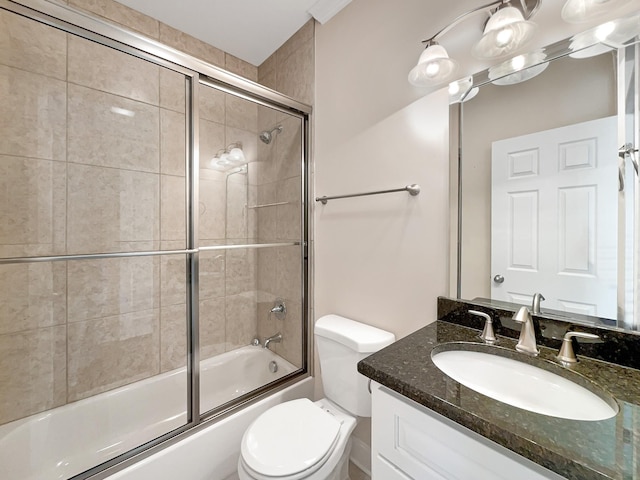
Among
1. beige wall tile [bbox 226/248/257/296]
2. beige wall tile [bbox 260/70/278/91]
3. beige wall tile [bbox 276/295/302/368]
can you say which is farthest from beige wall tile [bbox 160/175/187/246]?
beige wall tile [bbox 260/70/278/91]

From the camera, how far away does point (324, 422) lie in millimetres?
1203

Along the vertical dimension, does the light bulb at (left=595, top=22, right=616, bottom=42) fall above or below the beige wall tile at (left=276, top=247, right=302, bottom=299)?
above

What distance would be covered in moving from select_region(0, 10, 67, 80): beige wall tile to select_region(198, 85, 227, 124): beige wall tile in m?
0.54

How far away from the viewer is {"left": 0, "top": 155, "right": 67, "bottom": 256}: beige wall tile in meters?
1.25

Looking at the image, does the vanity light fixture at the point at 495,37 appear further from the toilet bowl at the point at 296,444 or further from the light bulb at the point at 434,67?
the toilet bowl at the point at 296,444

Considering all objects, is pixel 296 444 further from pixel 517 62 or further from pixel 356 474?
pixel 517 62

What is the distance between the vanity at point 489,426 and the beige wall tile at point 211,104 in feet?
4.82

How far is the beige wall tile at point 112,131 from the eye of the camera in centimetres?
141

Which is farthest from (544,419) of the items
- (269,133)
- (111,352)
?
(111,352)

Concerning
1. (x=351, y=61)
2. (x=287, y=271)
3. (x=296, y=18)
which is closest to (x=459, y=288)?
(x=287, y=271)

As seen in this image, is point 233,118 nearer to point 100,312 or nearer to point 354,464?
point 100,312

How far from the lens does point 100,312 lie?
5.09 feet

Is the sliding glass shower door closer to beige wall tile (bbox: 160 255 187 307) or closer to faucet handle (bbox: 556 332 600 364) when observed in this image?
beige wall tile (bbox: 160 255 187 307)

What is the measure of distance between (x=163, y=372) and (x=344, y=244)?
1378mm
